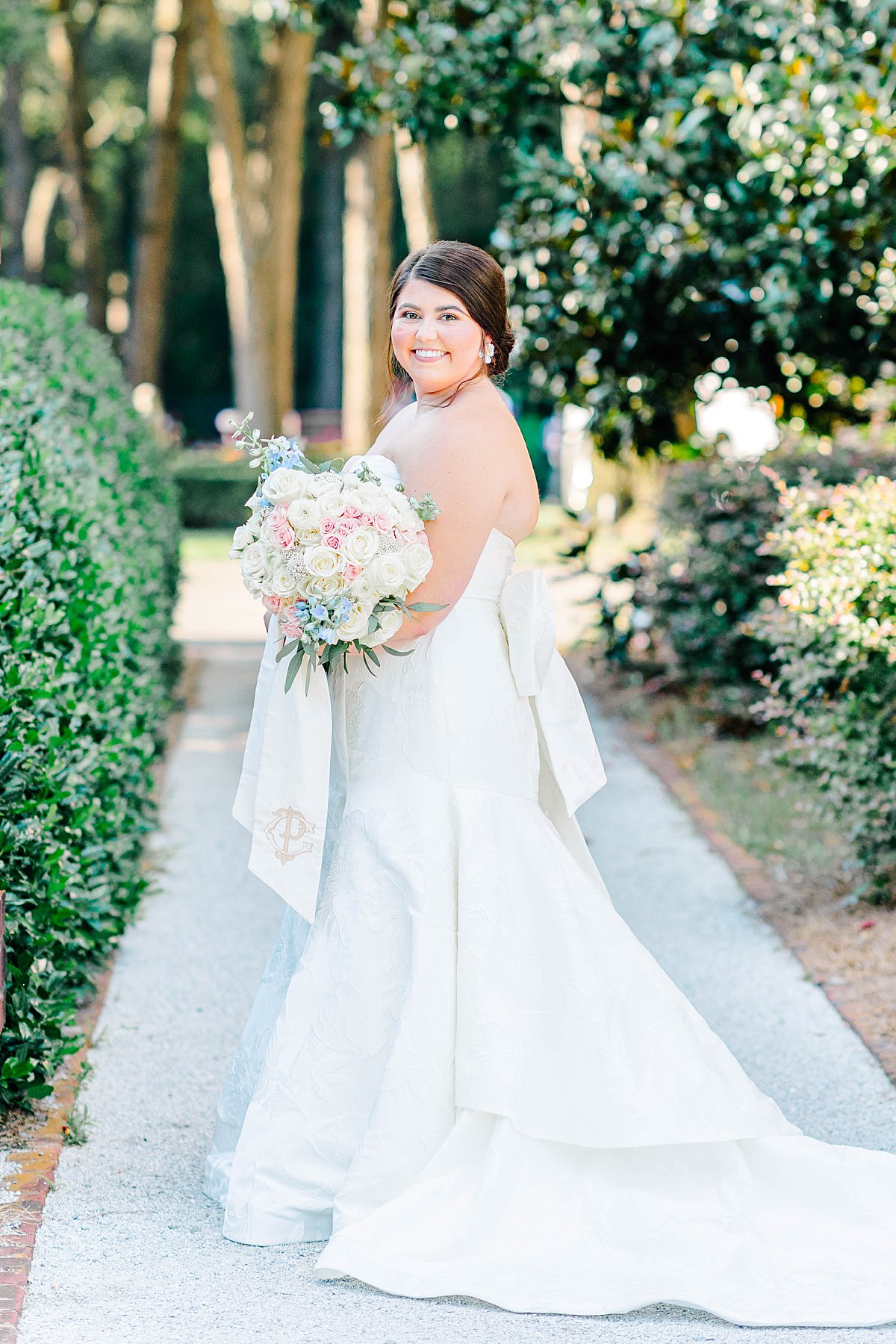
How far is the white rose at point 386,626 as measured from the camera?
3.16 meters

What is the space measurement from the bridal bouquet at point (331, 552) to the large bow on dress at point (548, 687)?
0.33m

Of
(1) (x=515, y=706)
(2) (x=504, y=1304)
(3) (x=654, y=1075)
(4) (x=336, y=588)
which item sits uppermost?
(4) (x=336, y=588)

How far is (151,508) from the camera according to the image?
8.70m

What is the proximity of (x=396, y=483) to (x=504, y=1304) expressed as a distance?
5.31 ft

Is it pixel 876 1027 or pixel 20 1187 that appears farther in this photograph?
pixel 876 1027

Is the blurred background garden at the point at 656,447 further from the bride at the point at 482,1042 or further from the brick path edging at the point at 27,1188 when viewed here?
the bride at the point at 482,1042

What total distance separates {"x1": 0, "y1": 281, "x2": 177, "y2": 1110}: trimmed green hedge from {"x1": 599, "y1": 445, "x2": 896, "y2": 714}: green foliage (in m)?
3.02

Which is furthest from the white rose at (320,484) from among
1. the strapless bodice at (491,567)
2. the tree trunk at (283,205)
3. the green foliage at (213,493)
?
the green foliage at (213,493)

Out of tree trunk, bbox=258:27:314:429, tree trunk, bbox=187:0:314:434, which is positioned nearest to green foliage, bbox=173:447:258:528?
tree trunk, bbox=187:0:314:434

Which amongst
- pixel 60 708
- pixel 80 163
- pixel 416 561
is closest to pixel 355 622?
pixel 416 561

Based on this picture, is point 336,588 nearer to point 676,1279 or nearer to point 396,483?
point 396,483

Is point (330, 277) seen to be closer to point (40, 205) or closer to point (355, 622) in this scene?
point (40, 205)

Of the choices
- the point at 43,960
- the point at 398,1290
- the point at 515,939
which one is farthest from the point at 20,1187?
the point at 515,939

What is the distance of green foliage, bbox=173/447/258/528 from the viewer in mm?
21688
